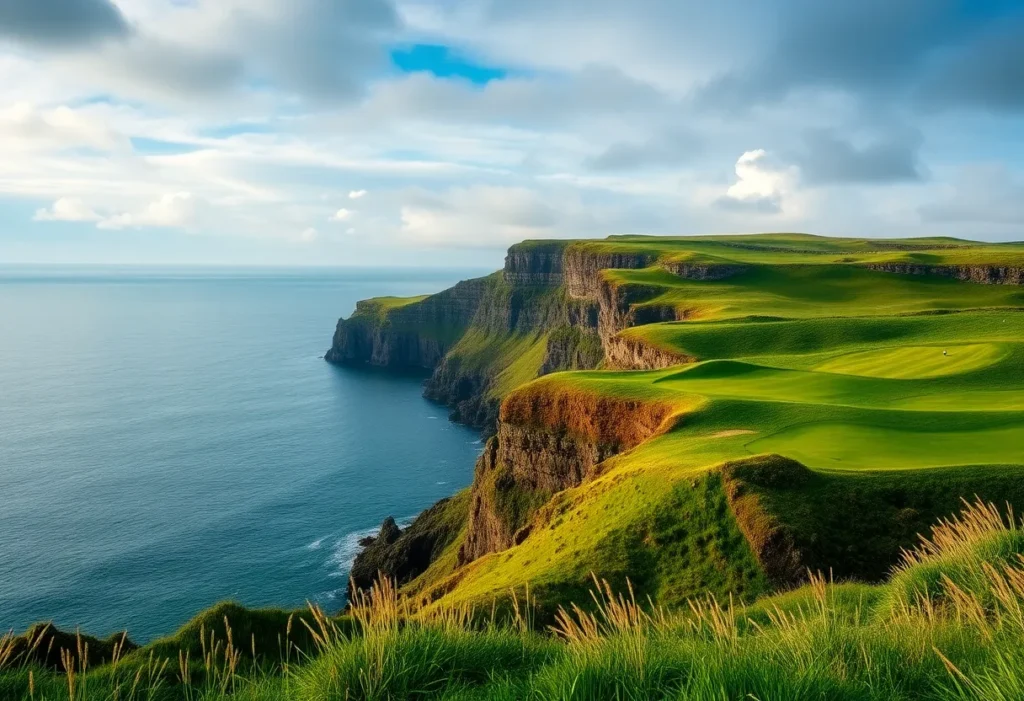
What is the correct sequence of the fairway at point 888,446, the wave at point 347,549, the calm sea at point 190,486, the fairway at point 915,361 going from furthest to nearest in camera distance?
the wave at point 347,549 < the calm sea at point 190,486 < the fairway at point 915,361 < the fairway at point 888,446

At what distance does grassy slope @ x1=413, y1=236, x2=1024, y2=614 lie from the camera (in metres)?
29.2

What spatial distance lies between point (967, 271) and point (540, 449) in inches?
3531

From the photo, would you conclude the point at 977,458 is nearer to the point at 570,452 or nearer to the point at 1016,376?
the point at 1016,376

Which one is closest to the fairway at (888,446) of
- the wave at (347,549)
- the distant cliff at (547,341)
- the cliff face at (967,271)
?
the wave at (347,549)

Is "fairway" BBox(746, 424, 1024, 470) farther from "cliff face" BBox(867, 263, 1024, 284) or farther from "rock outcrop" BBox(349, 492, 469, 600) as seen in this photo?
"cliff face" BBox(867, 263, 1024, 284)

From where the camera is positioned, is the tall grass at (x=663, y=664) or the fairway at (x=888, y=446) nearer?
the tall grass at (x=663, y=664)

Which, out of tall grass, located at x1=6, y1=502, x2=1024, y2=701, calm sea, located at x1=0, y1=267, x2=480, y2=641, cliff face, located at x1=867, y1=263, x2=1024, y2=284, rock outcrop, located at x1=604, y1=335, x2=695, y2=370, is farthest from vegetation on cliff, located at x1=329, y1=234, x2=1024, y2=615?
calm sea, located at x1=0, y1=267, x2=480, y2=641

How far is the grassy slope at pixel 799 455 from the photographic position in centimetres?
2919

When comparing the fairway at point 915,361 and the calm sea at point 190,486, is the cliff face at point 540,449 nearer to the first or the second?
the calm sea at point 190,486

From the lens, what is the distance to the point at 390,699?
29.6 ft

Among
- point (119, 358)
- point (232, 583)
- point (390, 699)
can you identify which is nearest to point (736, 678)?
point (390, 699)

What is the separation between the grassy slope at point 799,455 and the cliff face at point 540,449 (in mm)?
1618

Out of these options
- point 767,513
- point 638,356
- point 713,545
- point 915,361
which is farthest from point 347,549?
point 915,361

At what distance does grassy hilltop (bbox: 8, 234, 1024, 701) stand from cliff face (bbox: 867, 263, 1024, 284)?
1.65ft
